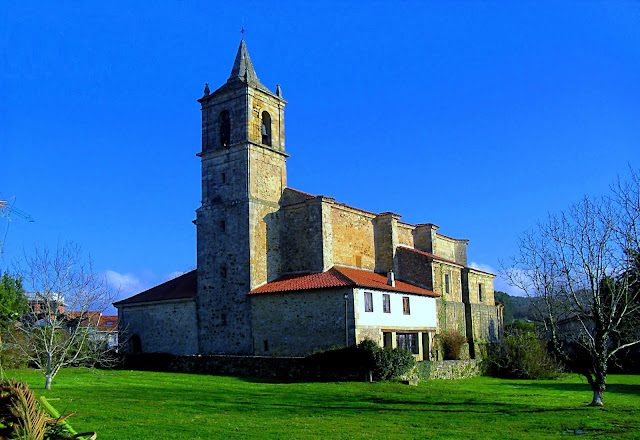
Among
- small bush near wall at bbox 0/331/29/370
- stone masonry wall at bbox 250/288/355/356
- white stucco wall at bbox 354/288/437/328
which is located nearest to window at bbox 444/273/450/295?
white stucco wall at bbox 354/288/437/328

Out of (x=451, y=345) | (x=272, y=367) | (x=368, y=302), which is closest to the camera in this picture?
(x=272, y=367)

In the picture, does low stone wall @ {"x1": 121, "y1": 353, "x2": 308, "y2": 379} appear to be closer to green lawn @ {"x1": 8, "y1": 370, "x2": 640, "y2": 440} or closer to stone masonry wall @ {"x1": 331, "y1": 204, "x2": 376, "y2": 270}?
Result: green lawn @ {"x1": 8, "y1": 370, "x2": 640, "y2": 440}

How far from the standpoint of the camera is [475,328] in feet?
137

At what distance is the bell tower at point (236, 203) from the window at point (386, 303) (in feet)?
25.9

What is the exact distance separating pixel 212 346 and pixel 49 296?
45.8 ft

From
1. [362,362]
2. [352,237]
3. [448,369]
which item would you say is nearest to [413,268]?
[352,237]

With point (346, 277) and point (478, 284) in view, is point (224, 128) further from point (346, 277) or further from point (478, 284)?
point (478, 284)

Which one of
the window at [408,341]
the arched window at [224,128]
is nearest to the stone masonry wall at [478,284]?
the window at [408,341]

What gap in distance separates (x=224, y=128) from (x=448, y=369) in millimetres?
21092

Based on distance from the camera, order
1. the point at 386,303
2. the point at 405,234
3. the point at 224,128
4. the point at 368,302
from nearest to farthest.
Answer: the point at 368,302, the point at 386,303, the point at 224,128, the point at 405,234

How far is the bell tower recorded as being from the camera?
34.9m

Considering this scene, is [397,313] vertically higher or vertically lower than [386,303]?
lower

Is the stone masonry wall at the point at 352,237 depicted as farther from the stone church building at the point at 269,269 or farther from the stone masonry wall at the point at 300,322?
the stone masonry wall at the point at 300,322

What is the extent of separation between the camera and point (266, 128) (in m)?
38.6
